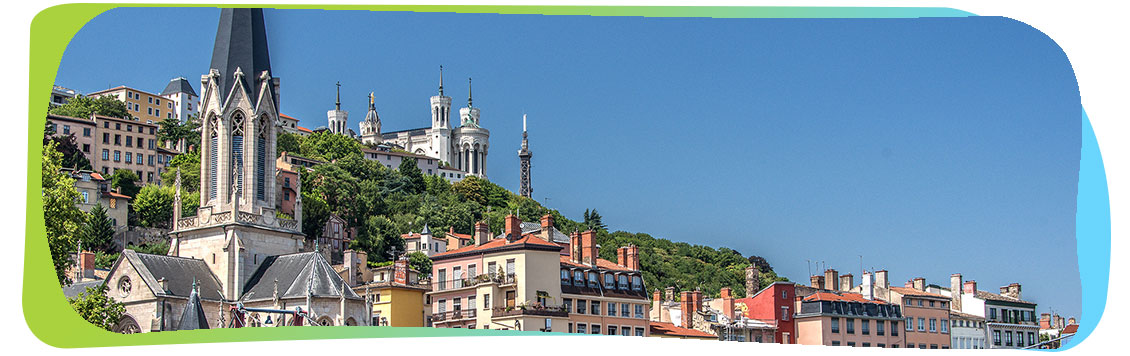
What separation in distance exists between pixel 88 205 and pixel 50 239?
29521 mm

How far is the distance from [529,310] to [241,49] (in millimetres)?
10977

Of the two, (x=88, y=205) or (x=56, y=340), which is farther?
(x=88, y=205)

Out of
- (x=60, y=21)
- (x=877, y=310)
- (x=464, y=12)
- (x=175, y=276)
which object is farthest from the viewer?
(x=877, y=310)

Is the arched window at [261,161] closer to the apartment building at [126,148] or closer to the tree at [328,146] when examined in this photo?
the apartment building at [126,148]

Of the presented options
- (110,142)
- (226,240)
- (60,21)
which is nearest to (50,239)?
(60,21)

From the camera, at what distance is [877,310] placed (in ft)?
136

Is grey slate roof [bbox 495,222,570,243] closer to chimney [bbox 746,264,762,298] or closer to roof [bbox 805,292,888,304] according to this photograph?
chimney [bbox 746,264,762,298]

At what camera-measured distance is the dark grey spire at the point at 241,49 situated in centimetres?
3862

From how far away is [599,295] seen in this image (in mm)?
38938

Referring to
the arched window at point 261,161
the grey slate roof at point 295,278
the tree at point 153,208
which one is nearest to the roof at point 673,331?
the grey slate roof at point 295,278

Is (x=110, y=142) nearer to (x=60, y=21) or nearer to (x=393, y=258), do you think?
(x=393, y=258)

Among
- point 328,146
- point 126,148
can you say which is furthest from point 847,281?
point 328,146

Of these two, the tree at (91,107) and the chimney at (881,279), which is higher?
the tree at (91,107)

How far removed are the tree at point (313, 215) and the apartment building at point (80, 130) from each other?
10.2 metres
